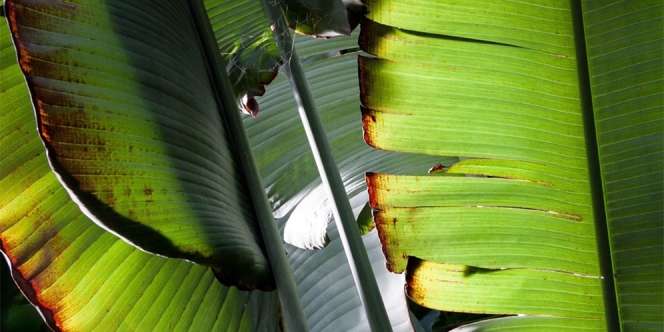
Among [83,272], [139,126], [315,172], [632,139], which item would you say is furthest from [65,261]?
[632,139]

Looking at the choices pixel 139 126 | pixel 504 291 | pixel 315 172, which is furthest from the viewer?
pixel 315 172

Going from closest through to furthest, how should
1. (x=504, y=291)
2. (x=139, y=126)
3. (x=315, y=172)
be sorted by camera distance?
1. (x=139, y=126)
2. (x=504, y=291)
3. (x=315, y=172)

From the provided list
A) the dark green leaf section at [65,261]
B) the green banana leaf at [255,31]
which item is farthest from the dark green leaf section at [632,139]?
the dark green leaf section at [65,261]

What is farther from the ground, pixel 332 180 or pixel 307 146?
pixel 332 180

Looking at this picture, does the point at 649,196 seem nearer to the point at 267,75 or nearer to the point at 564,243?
the point at 564,243

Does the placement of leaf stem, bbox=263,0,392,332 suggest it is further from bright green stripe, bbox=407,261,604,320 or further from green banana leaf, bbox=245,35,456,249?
green banana leaf, bbox=245,35,456,249

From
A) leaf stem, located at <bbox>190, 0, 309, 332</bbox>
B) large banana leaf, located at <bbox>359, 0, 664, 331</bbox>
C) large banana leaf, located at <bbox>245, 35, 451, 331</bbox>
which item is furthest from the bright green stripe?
large banana leaf, located at <bbox>245, 35, 451, 331</bbox>

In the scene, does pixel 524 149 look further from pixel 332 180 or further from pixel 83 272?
pixel 83 272

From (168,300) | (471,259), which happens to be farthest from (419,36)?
(168,300)
